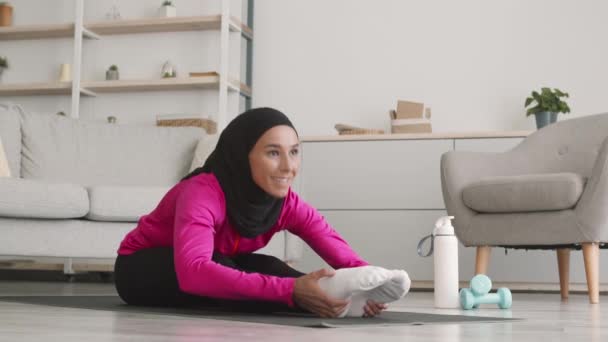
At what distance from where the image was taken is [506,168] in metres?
4.12

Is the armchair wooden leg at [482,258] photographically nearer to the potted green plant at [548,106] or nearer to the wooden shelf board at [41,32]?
the potted green plant at [548,106]

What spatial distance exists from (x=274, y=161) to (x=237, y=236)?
0.91 feet

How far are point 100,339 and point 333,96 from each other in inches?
166

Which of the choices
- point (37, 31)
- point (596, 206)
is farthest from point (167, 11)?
point (596, 206)

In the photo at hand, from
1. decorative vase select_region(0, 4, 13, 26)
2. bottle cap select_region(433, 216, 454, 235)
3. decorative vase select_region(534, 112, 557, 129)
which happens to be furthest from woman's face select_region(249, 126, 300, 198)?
decorative vase select_region(0, 4, 13, 26)

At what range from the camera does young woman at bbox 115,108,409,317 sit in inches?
78.5

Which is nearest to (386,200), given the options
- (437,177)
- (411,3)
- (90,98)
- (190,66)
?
(437,177)

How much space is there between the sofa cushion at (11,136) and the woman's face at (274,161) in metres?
2.59

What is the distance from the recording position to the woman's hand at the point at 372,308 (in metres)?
2.04

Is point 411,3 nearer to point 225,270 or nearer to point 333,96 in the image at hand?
point 333,96

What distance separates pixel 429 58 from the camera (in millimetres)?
5449

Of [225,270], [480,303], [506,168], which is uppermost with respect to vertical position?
[506,168]

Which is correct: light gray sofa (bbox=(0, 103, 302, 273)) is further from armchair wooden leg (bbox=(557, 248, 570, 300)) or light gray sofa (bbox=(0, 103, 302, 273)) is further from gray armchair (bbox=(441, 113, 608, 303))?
armchair wooden leg (bbox=(557, 248, 570, 300))

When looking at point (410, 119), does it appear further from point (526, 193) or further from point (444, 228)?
point (444, 228)
